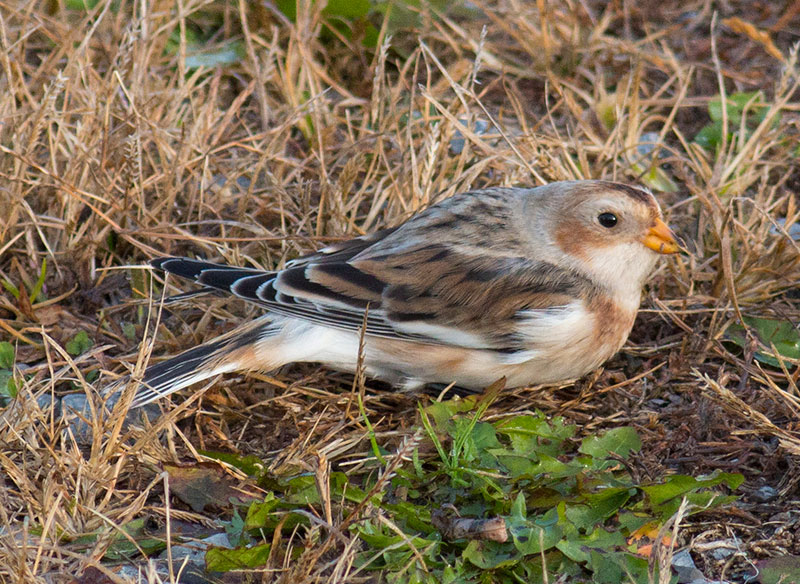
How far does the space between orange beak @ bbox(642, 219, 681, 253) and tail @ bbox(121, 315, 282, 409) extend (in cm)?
123

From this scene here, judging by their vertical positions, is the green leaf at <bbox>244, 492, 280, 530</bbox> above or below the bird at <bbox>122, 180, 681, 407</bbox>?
below

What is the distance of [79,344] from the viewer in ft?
10.9

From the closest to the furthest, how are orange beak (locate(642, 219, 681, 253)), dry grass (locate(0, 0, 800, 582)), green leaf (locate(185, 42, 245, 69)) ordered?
dry grass (locate(0, 0, 800, 582)) < orange beak (locate(642, 219, 681, 253)) < green leaf (locate(185, 42, 245, 69))

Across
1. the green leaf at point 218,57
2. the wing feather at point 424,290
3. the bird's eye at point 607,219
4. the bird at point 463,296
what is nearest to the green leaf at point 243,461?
the bird at point 463,296

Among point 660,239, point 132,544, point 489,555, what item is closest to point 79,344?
point 132,544

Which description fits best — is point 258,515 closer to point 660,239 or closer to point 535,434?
point 535,434

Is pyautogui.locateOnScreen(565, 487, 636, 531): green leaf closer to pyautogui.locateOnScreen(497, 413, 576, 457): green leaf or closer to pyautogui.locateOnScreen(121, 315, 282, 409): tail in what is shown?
pyautogui.locateOnScreen(497, 413, 576, 457): green leaf

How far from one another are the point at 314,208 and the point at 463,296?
84 cm

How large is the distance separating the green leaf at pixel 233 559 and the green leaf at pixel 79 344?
1233 mm

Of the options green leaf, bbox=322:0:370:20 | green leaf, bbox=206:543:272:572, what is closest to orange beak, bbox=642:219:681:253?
green leaf, bbox=206:543:272:572

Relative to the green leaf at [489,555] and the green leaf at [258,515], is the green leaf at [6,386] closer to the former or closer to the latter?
the green leaf at [258,515]

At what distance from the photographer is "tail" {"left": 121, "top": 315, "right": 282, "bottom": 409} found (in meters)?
2.92

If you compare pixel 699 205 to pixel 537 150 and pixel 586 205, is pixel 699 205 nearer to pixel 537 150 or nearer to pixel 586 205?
pixel 537 150

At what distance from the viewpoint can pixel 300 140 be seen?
14.3 ft
